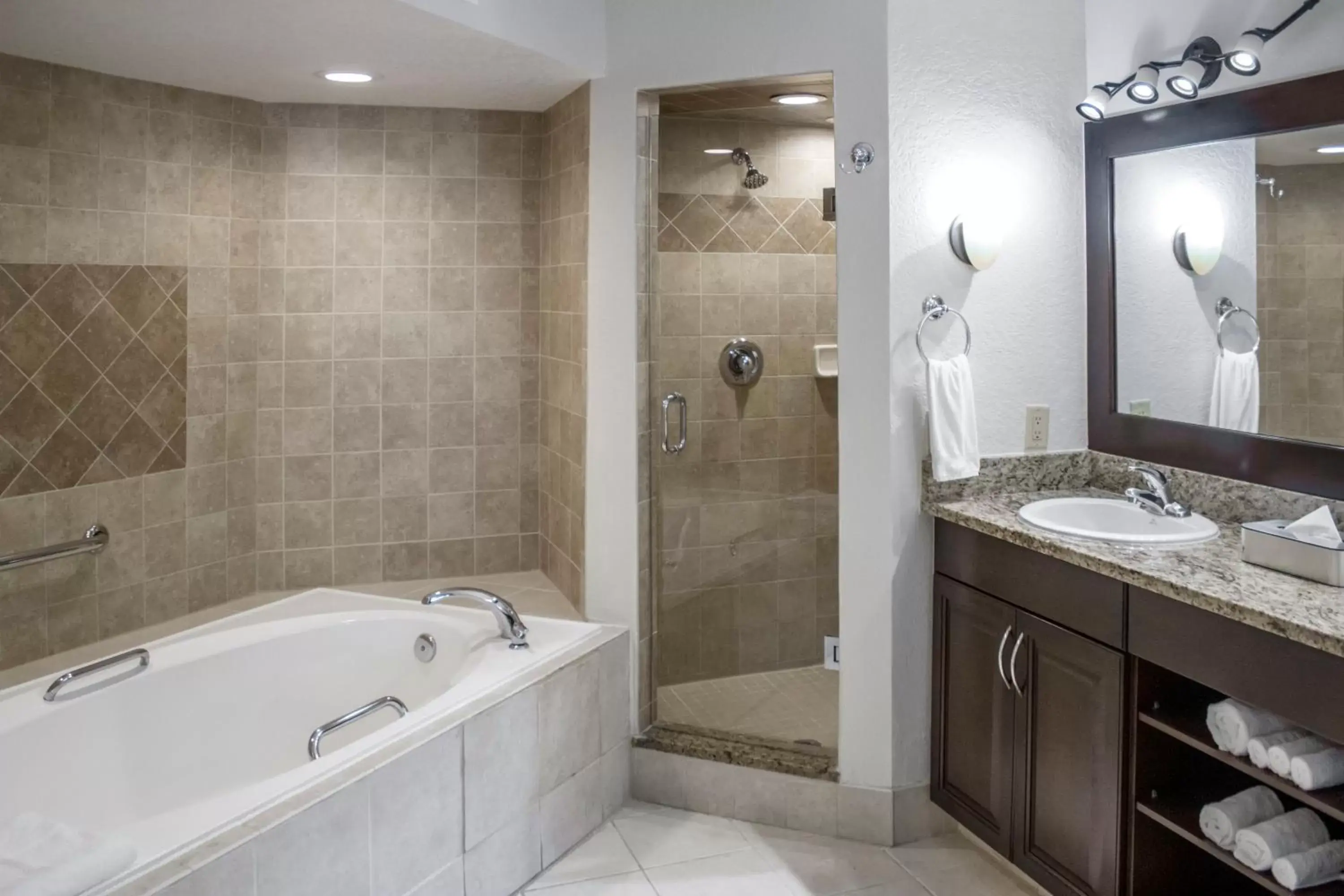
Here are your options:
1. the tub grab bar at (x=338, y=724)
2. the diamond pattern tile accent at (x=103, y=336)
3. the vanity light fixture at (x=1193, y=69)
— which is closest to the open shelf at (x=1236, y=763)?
the vanity light fixture at (x=1193, y=69)

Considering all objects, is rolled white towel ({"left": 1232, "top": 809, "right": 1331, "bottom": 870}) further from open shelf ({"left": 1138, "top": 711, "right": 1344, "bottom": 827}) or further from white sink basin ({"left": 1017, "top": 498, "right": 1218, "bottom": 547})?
white sink basin ({"left": 1017, "top": 498, "right": 1218, "bottom": 547})

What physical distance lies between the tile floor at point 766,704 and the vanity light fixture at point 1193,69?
168 centimetres

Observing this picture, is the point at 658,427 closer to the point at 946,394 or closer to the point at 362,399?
the point at 946,394

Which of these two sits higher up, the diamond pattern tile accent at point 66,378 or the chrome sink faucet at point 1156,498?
the diamond pattern tile accent at point 66,378

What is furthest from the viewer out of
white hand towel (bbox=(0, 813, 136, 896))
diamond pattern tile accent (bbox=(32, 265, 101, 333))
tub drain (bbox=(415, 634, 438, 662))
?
tub drain (bbox=(415, 634, 438, 662))

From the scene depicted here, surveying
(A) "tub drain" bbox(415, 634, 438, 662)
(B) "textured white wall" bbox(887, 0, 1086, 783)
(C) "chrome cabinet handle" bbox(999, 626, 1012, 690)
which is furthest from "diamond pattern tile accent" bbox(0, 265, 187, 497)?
(C) "chrome cabinet handle" bbox(999, 626, 1012, 690)

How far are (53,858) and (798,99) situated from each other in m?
2.48

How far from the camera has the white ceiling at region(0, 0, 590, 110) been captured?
2514mm

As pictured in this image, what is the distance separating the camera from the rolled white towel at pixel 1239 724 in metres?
1.97

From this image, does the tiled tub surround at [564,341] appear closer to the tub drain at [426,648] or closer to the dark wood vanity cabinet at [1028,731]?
the tub drain at [426,648]

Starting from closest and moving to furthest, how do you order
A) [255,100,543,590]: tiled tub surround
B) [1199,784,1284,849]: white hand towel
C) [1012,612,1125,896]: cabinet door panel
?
1. [1199,784,1284,849]: white hand towel
2. [1012,612,1125,896]: cabinet door panel
3. [255,100,543,590]: tiled tub surround

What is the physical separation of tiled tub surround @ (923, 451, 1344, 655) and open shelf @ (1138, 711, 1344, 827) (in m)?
0.27

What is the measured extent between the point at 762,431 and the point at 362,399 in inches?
57.4

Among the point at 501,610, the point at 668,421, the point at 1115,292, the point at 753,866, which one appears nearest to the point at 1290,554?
the point at 1115,292
